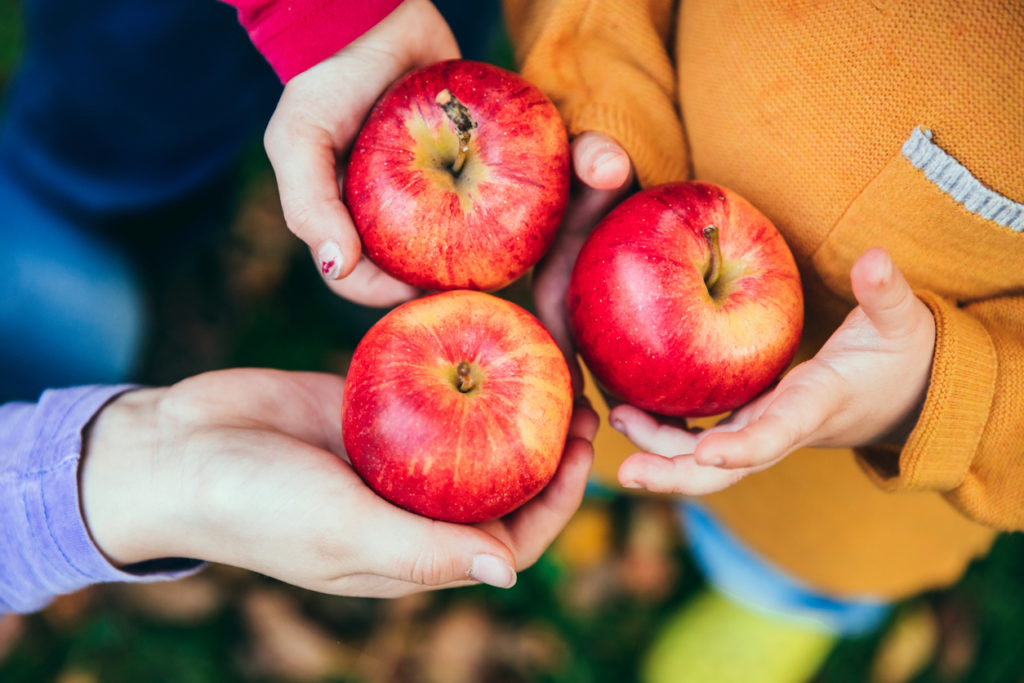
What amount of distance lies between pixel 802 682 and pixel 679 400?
147cm

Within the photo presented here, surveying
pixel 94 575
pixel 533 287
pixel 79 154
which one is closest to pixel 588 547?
pixel 533 287

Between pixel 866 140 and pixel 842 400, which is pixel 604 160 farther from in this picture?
pixel 842 400

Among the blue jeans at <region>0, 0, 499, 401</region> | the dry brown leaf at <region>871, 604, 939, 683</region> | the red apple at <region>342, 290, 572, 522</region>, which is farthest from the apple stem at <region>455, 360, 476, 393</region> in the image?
the dry brown leaf at <region>871, 604, 939, 683</region>

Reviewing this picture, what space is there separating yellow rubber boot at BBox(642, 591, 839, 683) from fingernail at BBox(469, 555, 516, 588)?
1280mm

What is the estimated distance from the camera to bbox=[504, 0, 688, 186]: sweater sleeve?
1.27 metres

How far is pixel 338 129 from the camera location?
1262 millimetres

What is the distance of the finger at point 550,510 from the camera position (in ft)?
3.83

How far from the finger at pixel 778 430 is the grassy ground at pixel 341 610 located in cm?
118

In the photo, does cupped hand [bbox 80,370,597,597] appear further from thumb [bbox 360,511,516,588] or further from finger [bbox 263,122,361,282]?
finger [bbox 263,122,361,282]

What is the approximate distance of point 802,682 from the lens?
2.12 metres

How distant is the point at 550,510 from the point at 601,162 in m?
0.59

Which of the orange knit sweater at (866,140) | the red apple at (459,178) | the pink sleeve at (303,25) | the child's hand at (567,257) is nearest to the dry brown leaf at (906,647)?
the orange knit sweater at (866,140)

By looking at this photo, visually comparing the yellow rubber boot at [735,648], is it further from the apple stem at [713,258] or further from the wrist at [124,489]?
the wrist at [124,489]

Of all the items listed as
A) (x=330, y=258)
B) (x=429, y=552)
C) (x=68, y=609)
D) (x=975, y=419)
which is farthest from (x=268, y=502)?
(x=68, y=609)
